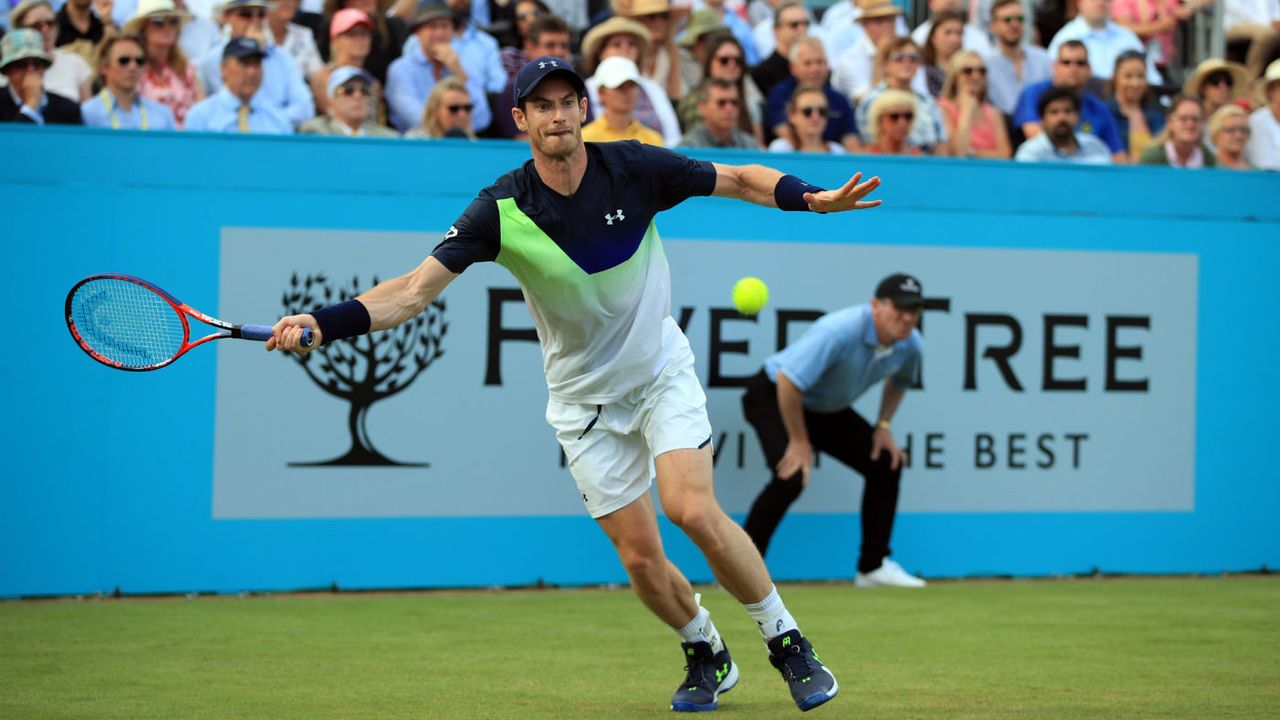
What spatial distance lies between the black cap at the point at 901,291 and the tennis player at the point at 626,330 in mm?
3015

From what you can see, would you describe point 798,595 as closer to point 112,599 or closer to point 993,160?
point 993,160

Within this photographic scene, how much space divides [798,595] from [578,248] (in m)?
3.74

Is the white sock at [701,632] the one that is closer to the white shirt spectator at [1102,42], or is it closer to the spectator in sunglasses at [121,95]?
the spectator in sunglasses at [121,95]

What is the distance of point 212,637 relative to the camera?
6.79 m

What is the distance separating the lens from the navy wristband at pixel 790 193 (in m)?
5.07

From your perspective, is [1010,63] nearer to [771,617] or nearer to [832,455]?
[832,455]

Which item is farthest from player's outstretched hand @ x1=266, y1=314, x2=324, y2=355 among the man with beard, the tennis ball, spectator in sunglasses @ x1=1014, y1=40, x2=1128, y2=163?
spectator in sunglasses @ x1=1014, y1=40, x2=1128, y2=163

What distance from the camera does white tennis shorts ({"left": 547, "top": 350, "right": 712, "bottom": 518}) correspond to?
522cm

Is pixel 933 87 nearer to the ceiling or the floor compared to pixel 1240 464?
nearer to the ceiling

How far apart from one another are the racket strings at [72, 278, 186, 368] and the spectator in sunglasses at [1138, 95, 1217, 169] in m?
6.91

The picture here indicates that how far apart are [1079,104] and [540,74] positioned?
650 centimetres

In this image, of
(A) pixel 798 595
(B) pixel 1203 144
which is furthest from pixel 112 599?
(B) pixel 1203 144

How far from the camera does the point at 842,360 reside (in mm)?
8438

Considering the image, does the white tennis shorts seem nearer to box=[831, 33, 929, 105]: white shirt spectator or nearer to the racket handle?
the racket handle
